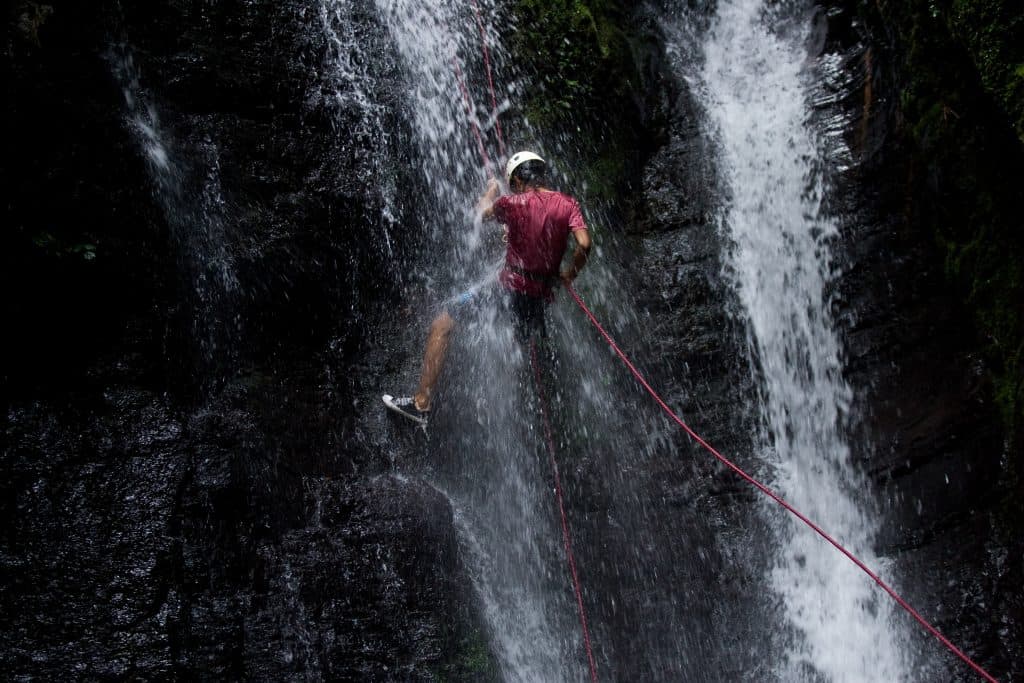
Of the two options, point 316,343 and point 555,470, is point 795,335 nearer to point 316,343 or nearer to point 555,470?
point 555,470

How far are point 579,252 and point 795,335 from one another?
246 centimetres

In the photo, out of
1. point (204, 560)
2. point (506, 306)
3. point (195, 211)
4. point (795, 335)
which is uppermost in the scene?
point (195, 211)

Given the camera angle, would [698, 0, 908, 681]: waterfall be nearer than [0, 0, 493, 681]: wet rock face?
No

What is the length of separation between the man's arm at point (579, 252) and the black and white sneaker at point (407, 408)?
135cm

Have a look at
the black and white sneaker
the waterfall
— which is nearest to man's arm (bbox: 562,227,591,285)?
the black and white sneaker

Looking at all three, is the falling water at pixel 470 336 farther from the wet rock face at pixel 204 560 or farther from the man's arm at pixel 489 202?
the man's arm at pixel 489 202

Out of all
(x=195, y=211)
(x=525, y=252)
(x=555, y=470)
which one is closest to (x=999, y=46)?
(x=525, y=252)

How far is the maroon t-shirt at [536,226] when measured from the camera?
4.25 m

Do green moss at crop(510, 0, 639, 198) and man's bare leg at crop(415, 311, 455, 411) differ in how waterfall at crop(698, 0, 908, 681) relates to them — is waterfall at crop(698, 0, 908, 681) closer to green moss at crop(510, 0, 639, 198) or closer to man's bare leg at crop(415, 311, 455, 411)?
green moss at crop(510, 0, 639, 198)

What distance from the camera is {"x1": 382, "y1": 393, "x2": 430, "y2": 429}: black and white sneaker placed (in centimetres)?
476

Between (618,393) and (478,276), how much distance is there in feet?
4.85

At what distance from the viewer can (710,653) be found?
513cm

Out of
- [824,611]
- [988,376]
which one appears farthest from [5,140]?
[988,376]

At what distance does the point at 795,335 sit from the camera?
18.9 feet
